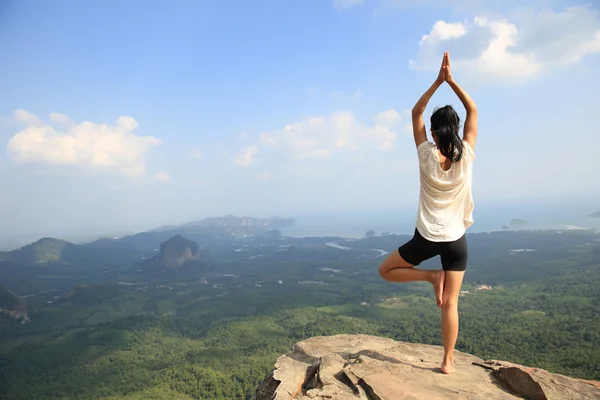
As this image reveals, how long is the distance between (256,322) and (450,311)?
64.7 metres

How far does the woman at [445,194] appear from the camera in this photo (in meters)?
3.88

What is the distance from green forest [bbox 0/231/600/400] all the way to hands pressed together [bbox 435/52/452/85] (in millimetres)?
36662

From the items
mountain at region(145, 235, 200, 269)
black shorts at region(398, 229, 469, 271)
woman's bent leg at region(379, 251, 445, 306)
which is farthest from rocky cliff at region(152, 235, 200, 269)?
black shorts at region(398, 229, 469, 271)

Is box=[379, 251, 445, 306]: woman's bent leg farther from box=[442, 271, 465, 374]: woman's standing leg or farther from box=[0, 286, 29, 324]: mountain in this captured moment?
box=[0, 286, 29, 324]: mountain

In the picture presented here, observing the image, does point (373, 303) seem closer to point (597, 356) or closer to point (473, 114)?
point (597, 356)

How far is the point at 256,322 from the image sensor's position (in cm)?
6431

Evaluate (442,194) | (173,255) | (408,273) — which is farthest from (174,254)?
(442,194)

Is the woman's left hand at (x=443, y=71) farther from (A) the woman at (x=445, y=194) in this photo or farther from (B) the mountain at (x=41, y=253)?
(B) the mountain at (x=41, y=253)

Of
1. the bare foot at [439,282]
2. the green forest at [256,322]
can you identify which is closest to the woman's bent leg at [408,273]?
the bare foot at [439,282]

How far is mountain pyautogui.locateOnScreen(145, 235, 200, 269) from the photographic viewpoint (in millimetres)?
Result: 129775

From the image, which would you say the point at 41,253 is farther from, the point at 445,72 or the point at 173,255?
the point at 445,72

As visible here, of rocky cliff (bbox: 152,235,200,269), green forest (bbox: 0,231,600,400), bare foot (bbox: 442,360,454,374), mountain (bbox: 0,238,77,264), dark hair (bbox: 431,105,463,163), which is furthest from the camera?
mountain (bbox: 0,238,77,264)

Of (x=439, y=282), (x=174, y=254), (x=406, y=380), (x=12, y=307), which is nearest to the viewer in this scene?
(x=439, y=282)

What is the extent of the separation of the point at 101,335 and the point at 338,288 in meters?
54.4
